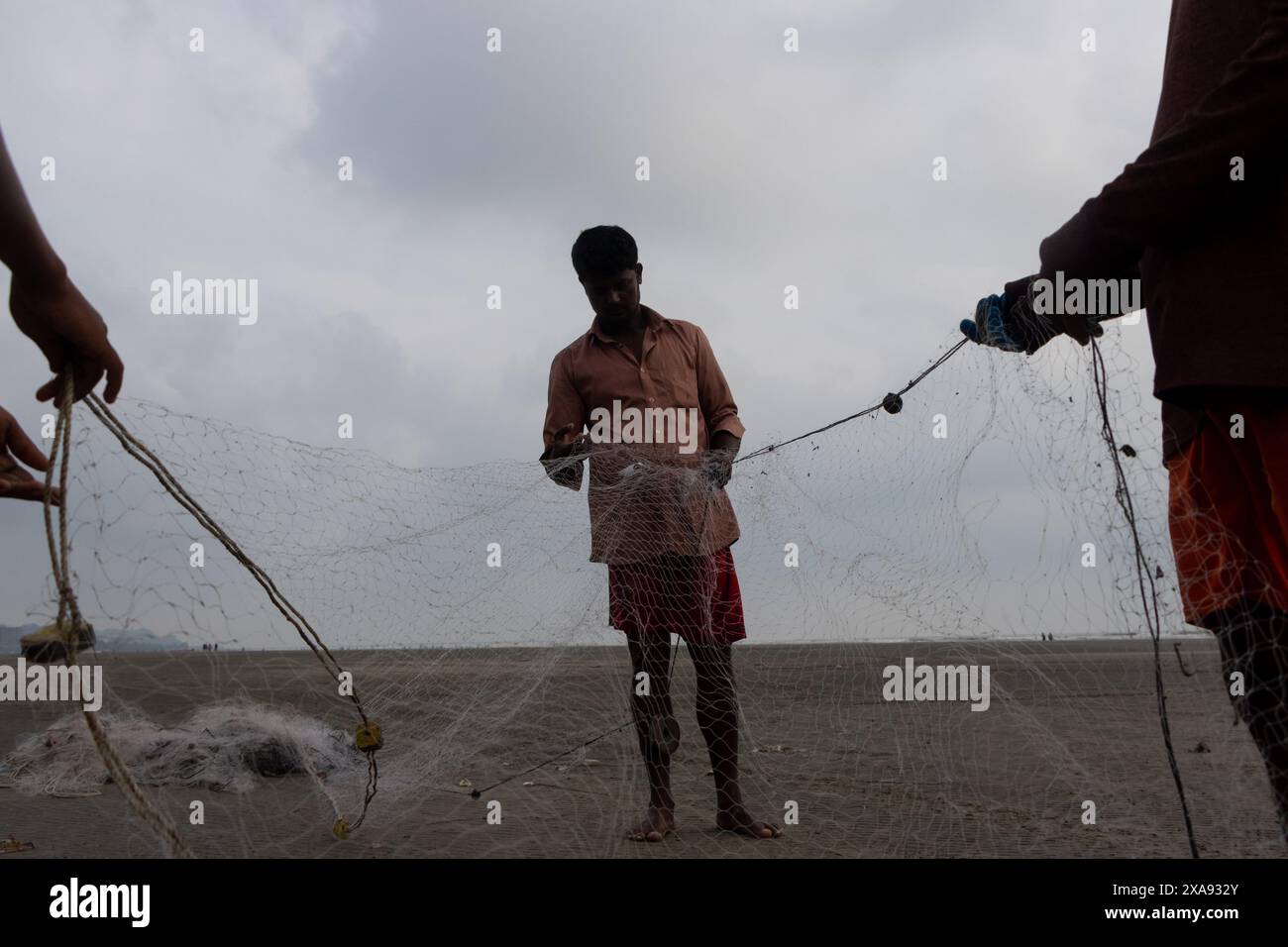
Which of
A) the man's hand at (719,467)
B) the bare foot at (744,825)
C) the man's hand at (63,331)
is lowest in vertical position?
the bare foot at (744,825)

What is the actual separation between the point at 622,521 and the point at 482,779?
6.68ft

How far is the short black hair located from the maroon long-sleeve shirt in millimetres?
1992

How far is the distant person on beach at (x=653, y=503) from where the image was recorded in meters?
3.63

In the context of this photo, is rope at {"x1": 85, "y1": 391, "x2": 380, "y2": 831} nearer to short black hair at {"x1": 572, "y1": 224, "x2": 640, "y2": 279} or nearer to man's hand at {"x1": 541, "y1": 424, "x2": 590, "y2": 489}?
man's hand at {"x1": 541, "y1": 424, "x2": 590, "y2": 489}

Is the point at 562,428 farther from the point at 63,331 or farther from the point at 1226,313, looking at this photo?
the point at 1226,313

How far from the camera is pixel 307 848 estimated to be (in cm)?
344

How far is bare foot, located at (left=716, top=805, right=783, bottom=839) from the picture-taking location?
3604 mm

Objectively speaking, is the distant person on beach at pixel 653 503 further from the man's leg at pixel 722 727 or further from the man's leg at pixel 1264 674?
the man's leg at pixel 1264 674

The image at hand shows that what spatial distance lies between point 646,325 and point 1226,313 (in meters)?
2.39

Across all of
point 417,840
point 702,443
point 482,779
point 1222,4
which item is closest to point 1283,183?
point 1222,4

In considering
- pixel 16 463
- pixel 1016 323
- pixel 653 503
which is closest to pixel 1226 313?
pixel 1016 323

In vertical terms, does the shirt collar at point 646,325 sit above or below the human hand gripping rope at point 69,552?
above

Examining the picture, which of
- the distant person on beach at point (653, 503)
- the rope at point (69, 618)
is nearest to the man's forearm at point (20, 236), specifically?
the rope at point (69, 618)

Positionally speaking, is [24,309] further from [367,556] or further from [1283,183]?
[1283,183]
